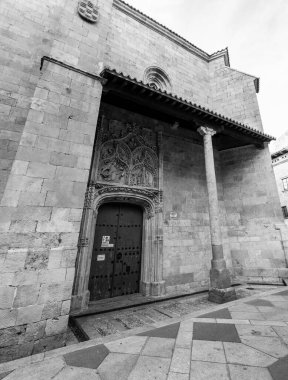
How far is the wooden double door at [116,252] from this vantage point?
5.18 meters

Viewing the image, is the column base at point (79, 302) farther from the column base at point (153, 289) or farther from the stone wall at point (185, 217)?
the stone wall at point (185, 217)

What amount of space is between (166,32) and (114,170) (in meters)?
7.78

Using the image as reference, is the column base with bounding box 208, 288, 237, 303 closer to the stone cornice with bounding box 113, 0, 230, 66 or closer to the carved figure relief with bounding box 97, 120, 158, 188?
the carved figure relief with bounding box 97, 120, 158, 188

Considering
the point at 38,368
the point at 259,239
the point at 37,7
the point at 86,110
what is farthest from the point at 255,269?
the point at 37,7

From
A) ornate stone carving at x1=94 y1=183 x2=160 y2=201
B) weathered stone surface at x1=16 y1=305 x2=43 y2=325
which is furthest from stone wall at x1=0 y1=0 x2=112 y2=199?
weathered stone surface at x1=16 y1=305 x2=43 y2=325

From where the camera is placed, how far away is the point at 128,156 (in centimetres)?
611

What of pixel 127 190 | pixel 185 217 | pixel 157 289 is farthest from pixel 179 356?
pixel 185 217

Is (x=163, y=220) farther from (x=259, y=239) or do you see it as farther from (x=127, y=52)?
(x=127, y=52)

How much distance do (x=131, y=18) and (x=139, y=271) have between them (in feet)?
34.0

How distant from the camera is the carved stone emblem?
4961 millimetres

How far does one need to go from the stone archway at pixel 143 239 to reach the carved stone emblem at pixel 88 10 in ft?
14.9

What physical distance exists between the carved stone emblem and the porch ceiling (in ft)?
6.40

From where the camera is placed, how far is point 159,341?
105 inches

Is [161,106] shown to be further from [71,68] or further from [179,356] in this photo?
[179,356]
